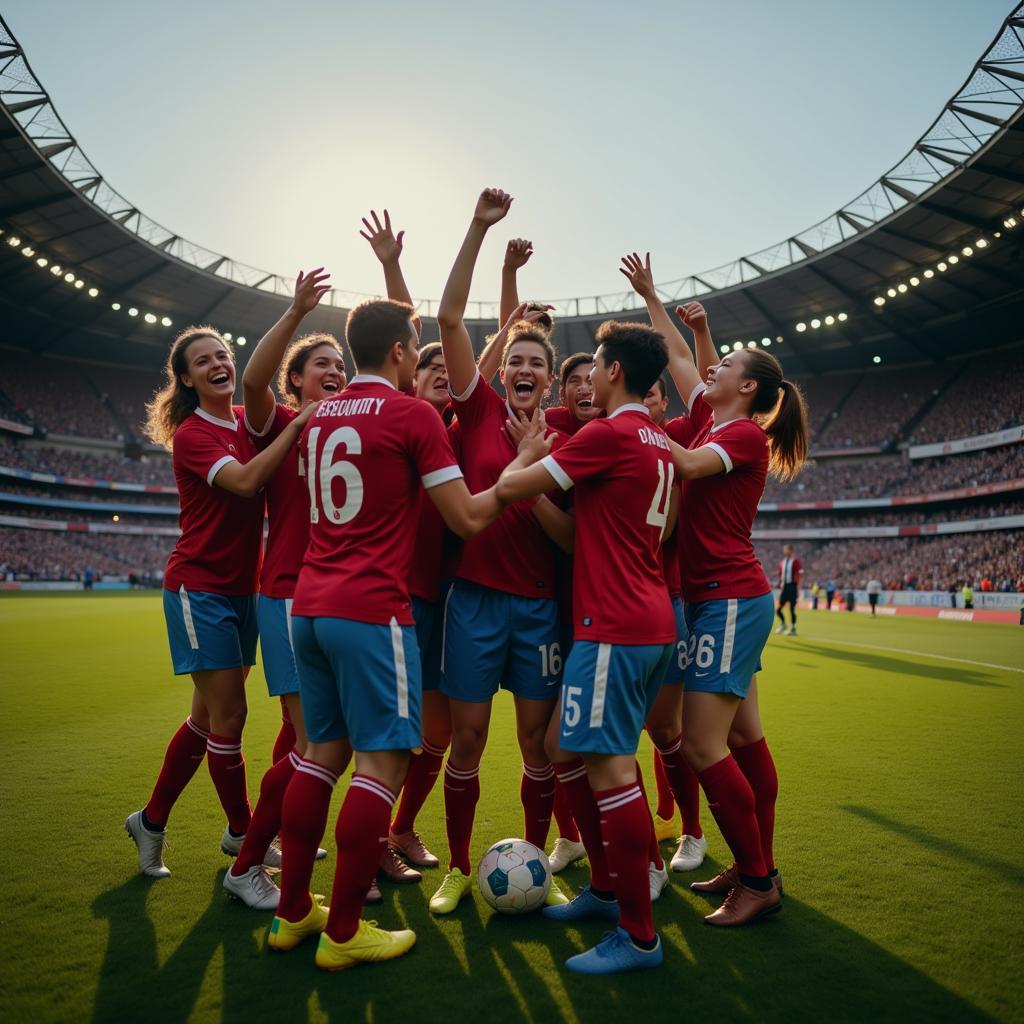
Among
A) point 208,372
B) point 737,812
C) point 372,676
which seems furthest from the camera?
point 208,372

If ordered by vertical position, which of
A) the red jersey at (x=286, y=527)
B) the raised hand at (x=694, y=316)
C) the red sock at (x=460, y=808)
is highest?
the raised hand at (x=694, y=316)

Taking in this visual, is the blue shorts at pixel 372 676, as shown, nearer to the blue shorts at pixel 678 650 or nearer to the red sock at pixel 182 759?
the red sock at pixel 182 759

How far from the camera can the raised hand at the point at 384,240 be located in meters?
→ 3.90

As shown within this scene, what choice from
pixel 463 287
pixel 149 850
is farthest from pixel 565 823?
pixel 463 287

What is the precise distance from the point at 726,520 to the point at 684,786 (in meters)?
1.53

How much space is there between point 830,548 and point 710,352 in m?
43.2

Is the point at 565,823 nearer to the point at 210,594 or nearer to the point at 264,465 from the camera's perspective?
the point at 210,594

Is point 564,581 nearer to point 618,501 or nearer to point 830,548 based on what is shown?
point 618,501

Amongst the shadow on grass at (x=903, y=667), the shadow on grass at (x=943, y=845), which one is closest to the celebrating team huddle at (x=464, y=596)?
the shadow on grass at (x=943, y=845)

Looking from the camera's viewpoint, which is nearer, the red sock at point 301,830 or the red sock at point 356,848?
the red sock at point 356,848

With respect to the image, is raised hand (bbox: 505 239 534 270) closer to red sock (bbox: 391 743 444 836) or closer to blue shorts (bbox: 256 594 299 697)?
blue shorts (bbox: 256 594 299 697)

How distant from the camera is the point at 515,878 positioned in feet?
10.3

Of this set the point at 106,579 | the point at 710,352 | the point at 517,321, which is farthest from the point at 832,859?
the point at 106,579

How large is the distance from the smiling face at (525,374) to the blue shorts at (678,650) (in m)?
1.29
